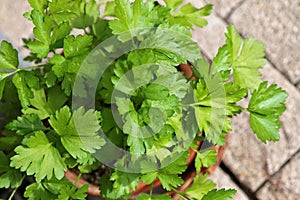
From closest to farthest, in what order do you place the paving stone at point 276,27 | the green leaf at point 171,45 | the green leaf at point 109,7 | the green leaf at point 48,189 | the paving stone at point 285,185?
the green leaf at point 171,45 → the green leaf at point 48,189 → the green leaf at point 109,7 → the paving stone at point 285,185 → the paving stone at point 276,27

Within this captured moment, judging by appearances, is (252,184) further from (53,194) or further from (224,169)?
(53,194)

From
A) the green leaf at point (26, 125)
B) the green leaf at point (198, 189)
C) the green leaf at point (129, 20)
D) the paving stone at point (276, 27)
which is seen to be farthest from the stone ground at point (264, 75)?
the green leaf at point (129, 20)

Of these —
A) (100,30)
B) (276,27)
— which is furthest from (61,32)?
(276,27)

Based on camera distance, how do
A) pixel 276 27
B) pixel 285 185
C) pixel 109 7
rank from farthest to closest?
pixel 276 27, pixel 285 185, pixel 109 7

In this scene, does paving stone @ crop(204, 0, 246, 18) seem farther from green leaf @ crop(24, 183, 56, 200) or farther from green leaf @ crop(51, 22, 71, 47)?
green leaf @ crop(24, 183, 56, 200)

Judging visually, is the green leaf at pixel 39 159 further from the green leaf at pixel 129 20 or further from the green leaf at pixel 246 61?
the green leaf at pixel 246 61

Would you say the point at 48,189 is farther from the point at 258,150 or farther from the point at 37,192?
the point at 258,150

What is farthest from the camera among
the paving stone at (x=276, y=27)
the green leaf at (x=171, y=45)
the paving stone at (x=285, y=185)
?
the paving stone at (x=276, y=27)
